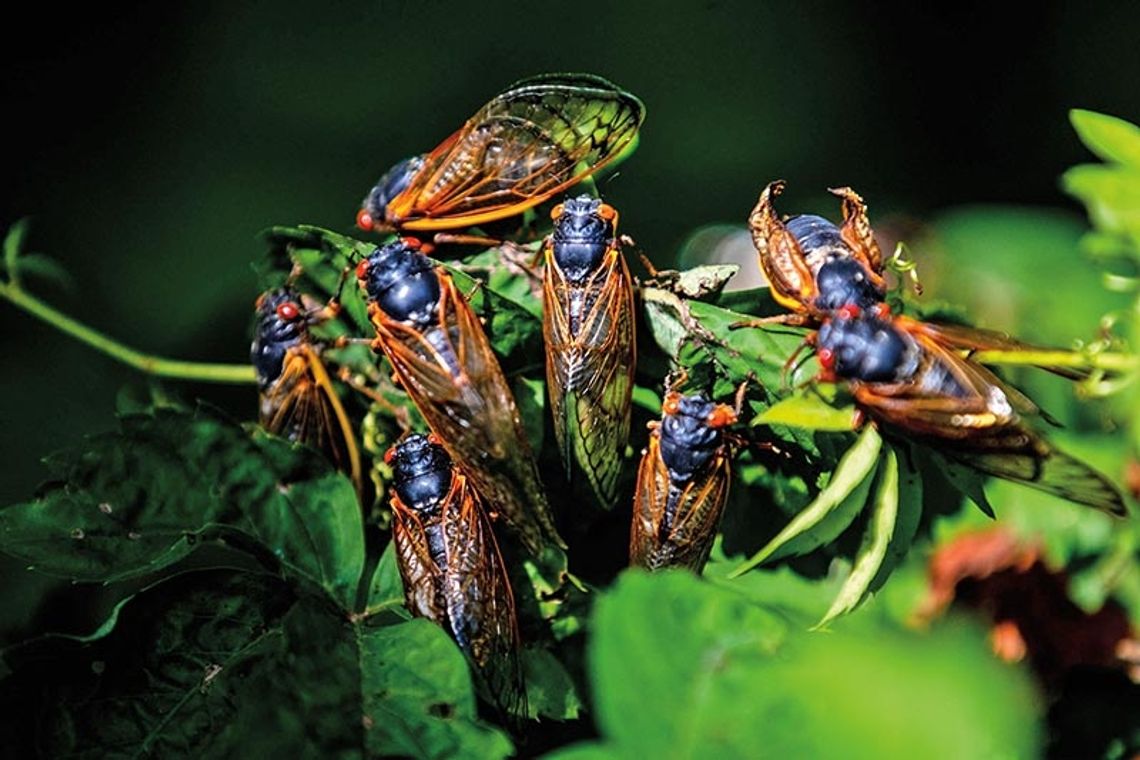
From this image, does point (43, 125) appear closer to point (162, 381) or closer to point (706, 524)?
point (162, 381)

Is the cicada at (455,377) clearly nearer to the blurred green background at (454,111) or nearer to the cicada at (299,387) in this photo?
the cicada at (299,387)

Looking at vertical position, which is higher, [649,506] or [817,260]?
[817,260]

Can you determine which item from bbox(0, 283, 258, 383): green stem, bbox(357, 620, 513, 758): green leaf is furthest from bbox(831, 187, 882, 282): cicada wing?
bbox(0, 283, 258, 383): green stem

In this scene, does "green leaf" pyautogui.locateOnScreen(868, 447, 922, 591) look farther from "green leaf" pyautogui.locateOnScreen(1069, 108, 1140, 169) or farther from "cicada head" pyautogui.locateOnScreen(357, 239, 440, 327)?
"cicada head" pyautogui.locateOnScreen(357, 239, 440, 327)

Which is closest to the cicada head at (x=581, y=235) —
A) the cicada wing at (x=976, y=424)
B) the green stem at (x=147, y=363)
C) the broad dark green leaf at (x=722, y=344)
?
the broad dark green leaf at (x=722, y=344)

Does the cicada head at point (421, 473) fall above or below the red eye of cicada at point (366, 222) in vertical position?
below

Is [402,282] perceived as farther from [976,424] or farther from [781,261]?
[976,424]

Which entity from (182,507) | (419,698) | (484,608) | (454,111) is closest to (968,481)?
(484,608)
